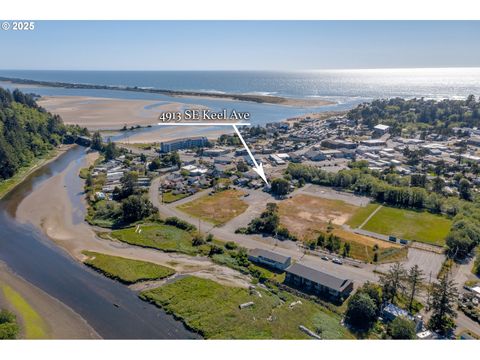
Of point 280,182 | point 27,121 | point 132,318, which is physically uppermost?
point 27,121

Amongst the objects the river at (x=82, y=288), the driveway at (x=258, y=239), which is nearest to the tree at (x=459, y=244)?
the driveway at (x=258, y=239)

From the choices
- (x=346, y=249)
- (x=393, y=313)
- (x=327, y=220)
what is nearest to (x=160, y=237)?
(x=346, y=249)

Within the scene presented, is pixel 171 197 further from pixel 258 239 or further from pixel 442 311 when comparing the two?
pixel 442 311

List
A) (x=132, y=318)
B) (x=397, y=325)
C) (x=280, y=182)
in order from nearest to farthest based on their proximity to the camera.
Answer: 1. (x=397, y=325)
2. (x=132, y=318)
3. (x=280, y=182)

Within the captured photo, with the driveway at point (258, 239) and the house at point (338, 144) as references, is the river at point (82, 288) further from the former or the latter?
the house at point (338, 144)

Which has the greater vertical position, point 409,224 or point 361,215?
point 361,215

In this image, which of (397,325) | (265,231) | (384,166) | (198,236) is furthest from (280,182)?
(397,325)

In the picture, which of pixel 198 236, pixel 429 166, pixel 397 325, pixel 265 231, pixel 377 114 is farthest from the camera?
pixel 377 114

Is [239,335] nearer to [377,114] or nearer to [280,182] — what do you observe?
[280,182]
